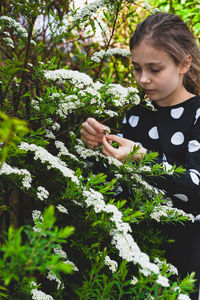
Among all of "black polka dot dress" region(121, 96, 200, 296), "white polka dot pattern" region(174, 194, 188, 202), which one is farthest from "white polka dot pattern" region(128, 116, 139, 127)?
"white polka dot pattern" region(174, 194, 188, 202)

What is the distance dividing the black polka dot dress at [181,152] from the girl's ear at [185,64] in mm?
208

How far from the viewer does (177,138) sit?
1.93m

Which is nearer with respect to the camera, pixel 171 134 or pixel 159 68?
pixel 159 68

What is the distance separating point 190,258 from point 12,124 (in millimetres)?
1601

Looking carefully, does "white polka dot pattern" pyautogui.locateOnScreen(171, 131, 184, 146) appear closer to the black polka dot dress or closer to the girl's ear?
the black polka dot dress

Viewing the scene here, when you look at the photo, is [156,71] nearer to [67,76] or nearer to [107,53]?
[107,53]

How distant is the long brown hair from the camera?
72.6 inches

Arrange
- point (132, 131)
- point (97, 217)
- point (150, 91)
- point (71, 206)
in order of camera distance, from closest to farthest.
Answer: point (97, 217)
point (71, 206)
point (150, 91)
point (132, 131)

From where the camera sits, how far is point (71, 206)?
1539mm

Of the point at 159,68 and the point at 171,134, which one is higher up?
the point at 159,68

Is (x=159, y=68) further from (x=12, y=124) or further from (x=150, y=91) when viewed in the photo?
(x=12, y=124)

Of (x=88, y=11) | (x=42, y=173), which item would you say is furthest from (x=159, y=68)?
(x=42, y=173)

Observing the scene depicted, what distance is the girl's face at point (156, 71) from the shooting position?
5.89ft

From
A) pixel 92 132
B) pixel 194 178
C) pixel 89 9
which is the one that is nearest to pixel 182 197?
pixel 194 178
